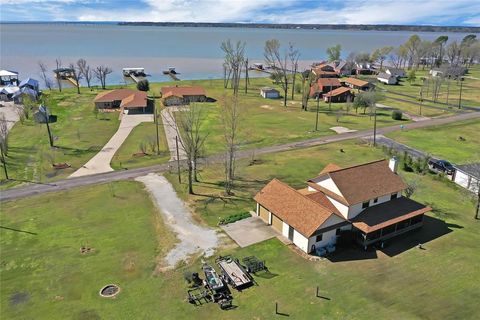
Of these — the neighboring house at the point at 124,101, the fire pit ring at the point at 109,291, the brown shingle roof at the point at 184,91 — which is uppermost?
the brown shingle roof at the point at 184,91

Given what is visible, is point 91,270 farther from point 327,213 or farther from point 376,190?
point 376,190

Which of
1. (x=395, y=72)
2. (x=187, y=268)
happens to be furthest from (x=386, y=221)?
(x=395, y=72)

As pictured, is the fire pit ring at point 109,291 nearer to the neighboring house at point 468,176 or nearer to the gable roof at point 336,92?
the neighboring house at point 468,176

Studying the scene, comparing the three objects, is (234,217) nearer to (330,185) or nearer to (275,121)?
(330,185)

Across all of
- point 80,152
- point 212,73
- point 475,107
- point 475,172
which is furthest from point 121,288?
point 212,73

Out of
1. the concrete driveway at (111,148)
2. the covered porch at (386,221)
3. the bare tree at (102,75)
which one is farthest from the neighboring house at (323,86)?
the covered porch at (386,221)

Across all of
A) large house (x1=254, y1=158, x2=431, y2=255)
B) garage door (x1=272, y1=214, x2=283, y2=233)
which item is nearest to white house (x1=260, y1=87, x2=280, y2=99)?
large house (x1=254, y1=158, x2=431, y2=255)

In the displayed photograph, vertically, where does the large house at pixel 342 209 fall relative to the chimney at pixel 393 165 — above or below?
below
